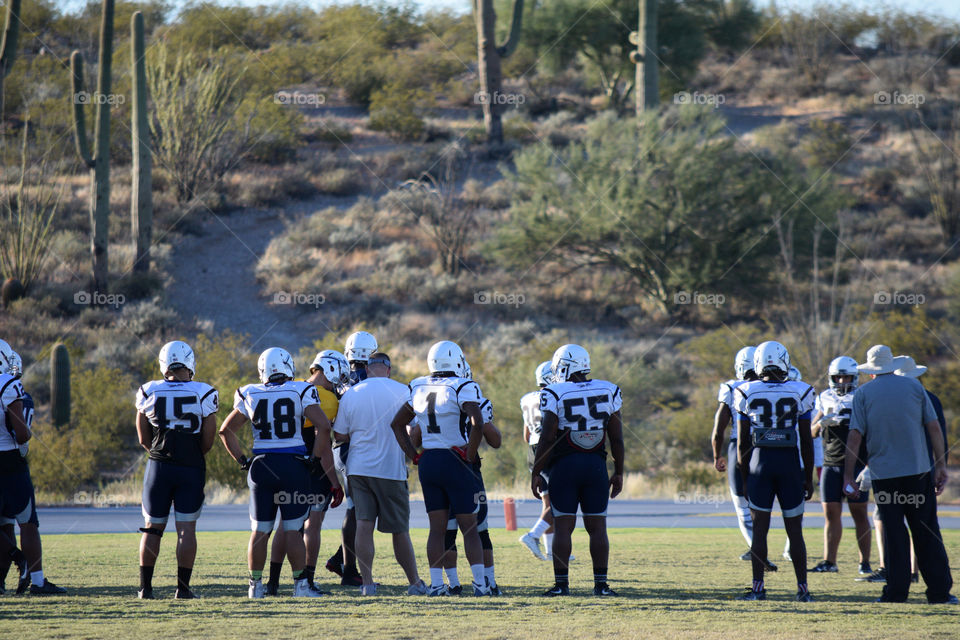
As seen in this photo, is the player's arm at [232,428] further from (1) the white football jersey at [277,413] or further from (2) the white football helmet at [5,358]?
(2) the white football helmet at [5,358]

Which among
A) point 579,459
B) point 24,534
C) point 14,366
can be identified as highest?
point 14,366

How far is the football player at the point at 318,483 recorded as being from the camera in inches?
377

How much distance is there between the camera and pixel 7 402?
9672mm

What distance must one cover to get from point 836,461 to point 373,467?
5010 millimetres

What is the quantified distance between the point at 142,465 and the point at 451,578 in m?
20.9

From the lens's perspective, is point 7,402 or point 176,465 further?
point 7,402

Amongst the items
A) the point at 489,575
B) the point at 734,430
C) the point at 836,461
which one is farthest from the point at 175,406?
the point at 836,461

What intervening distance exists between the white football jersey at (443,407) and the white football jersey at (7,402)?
11.9 ft

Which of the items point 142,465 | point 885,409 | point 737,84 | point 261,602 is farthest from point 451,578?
point 737,84

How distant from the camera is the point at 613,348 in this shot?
37844mm

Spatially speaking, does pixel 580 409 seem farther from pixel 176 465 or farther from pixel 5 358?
pixel 5 358

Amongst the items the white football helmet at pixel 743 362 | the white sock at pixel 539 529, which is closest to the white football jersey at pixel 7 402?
the white sock at pixel 539 529

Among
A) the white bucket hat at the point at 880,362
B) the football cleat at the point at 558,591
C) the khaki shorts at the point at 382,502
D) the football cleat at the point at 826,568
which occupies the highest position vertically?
the white bucket hat at the point at 880,362

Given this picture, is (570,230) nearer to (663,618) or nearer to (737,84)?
(737,84)
